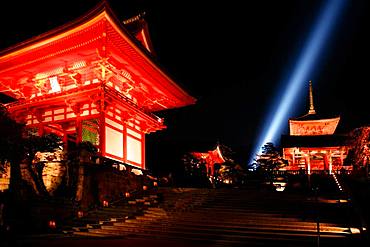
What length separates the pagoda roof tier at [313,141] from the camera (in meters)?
32.8

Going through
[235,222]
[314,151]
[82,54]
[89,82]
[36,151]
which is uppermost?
[82,54]

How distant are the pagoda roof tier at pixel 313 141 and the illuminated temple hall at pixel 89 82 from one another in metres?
13.9

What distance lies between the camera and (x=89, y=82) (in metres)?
22.5

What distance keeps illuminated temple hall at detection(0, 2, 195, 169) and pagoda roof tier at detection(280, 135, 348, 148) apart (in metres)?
13.9

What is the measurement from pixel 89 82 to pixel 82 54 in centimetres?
183

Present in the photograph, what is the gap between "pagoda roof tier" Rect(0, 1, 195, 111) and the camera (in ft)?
64.5

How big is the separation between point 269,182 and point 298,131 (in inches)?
902

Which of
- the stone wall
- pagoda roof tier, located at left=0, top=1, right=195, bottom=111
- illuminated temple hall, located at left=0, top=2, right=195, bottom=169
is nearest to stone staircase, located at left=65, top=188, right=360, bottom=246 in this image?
the stone wall

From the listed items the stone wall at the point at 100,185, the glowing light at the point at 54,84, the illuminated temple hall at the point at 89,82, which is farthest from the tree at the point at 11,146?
the glowing light at the point at 54,84

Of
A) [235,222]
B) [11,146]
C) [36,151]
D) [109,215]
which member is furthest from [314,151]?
[11,146]

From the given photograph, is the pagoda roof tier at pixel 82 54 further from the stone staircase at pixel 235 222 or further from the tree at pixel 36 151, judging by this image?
the stone staircase at pixel 235 222

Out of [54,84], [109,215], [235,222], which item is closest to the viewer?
[235,222]

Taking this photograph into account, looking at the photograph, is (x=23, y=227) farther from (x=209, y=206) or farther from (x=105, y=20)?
(x=105, y=20)

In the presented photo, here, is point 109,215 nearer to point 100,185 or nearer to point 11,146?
point 100,185
